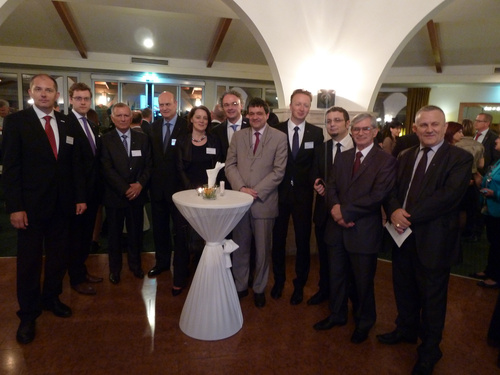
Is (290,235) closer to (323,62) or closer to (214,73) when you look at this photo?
(323,62)

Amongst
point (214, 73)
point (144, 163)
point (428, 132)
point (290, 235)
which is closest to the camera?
point (428, 132)

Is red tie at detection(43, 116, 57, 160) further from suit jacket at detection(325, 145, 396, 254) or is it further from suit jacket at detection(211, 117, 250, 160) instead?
suit jacket at detection(325, 145, 396, 254)

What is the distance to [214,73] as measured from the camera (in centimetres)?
934

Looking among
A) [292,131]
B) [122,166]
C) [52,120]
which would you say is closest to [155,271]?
[122,166]

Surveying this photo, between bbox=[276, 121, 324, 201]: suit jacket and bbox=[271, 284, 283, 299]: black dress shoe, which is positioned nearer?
bbox=[276, 121, 324, 201]: suit jacket

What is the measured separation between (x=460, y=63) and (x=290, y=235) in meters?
7.63

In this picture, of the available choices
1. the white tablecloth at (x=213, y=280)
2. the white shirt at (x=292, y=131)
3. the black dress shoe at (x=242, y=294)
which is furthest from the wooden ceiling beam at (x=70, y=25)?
the black dress shoe at (x=242, y=294)

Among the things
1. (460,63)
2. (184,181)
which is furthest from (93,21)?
(460,63)

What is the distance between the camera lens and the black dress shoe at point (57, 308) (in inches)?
100

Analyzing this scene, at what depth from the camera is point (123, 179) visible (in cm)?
303

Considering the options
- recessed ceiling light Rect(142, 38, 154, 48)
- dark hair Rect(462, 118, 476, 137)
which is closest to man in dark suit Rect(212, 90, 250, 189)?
dark hair Rect(462, 118, 476, 137)

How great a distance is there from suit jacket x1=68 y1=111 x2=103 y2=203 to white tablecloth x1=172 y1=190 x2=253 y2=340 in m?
0.96

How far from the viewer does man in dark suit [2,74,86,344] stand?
2166mm

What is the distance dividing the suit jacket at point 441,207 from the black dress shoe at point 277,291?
4.21 feet
